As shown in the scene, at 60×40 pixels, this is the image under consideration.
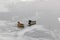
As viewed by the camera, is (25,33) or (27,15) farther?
(27,15)

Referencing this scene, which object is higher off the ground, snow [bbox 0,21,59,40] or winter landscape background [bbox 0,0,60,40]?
winter landscape background [bbox 0,0,60,40]

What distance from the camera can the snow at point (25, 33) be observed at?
126 centimetres

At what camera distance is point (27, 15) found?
145cm

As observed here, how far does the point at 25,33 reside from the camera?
1306 millimetres

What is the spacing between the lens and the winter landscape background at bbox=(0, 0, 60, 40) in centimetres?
131

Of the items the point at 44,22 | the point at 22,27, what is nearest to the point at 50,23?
the point at 44,22

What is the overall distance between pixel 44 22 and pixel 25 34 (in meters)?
0.27

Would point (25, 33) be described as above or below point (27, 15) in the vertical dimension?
below

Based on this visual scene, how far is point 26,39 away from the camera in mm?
1245

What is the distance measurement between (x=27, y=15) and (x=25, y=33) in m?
0.24

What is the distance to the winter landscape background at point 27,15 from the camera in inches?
51.7

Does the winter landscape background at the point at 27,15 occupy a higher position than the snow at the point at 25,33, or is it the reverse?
the winter landscape background at the point at 27,15

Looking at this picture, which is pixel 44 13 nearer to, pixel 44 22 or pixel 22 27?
pixel 44 22

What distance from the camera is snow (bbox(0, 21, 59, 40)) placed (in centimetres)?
126
